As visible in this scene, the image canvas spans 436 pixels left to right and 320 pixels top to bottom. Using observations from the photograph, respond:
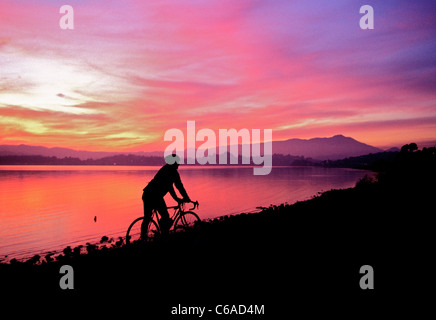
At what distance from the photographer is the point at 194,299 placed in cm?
695

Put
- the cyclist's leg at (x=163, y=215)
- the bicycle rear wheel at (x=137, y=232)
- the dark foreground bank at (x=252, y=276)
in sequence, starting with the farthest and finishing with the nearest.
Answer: the bicycle rear wheel at (x=137, y=232) → the cyclist's leg at (x=163, y=215) → the dark foreground bank at (x=252, y=276)

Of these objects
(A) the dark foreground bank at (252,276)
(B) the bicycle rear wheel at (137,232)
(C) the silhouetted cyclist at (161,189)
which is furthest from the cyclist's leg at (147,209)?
(A) the dark foreground bank at (252,276)

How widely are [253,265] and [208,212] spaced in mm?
25642

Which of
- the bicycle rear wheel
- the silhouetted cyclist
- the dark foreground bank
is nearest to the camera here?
the dark foreground bank

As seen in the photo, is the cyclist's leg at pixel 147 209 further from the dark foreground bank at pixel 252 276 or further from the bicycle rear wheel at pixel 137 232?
the dark foreground bank at pixel 252 276

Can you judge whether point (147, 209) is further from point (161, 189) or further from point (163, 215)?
point (161, 189)

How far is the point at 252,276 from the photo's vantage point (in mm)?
8484

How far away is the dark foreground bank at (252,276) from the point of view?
6.71 m

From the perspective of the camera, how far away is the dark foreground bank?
6707mm

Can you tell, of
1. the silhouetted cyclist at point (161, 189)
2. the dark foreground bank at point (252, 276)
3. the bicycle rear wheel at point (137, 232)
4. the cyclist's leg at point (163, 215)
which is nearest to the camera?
the dark foreground bank at point (252, 276)

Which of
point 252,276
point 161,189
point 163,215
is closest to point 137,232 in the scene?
point 163,215

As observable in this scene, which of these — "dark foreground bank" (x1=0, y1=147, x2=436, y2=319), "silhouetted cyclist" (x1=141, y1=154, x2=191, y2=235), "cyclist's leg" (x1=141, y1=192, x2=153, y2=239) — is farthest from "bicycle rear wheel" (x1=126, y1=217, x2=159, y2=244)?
"dark foreground bank" (x1=0, y1=147, x2=436, y2=319)

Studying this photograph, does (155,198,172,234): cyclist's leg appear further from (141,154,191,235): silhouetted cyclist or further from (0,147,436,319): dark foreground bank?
(0,147,436,319): dark foreground bank
